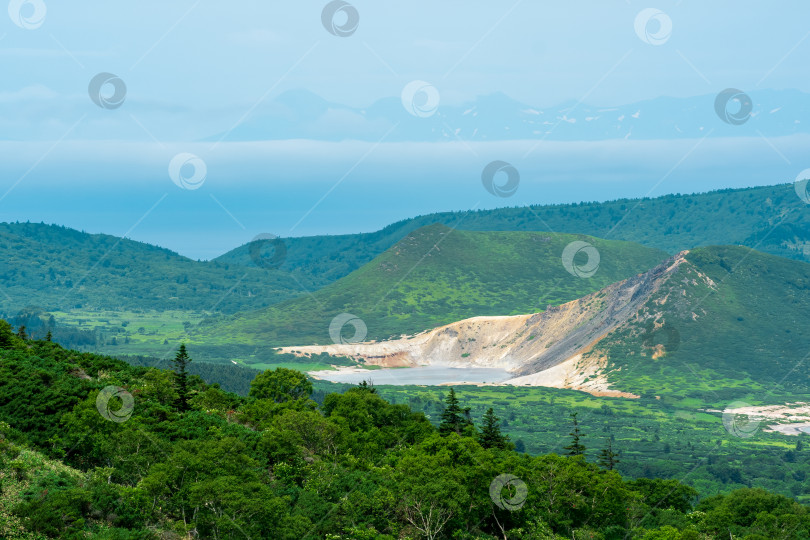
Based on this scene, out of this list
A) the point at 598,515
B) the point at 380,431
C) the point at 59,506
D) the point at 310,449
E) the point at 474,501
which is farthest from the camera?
the point at 380,431

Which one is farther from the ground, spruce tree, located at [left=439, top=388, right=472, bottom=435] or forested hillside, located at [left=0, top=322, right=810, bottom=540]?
spruce tree, located at [left=439, top=388, right=472, bottom=435]

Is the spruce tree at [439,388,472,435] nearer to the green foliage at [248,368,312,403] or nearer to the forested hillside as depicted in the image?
the forested hillside

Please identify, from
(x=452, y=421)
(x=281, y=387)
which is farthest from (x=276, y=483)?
(x=281, y=387)

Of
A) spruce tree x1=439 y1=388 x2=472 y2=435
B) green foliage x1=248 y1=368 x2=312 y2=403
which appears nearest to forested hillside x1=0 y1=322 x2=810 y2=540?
spruce tree x1=439 y1=388 x2=472 y2=435

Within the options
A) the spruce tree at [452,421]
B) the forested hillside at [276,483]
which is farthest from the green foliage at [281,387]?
the spruce tree at [452,421]

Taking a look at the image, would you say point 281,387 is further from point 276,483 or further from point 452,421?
point 276,483

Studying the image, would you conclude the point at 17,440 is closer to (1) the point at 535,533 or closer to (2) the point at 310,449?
(2) the point at 310,449

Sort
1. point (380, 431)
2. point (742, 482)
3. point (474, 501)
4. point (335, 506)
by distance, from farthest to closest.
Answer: point (742, 482) → point (380, 431) → point (474, 501) → point (335, 506)

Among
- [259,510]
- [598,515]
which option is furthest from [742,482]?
[259,510]

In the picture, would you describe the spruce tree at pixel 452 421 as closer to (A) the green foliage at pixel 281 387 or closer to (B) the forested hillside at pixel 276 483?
(B) the forested hillside at pixel 276 483
